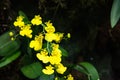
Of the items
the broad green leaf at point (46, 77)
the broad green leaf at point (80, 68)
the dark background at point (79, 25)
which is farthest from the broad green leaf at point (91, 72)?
the dark background at point (79, 25)

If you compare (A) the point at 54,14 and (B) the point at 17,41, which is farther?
(A) the point at 54,14

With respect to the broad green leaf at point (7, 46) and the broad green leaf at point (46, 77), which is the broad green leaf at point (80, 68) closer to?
the broad green leaf at point (46, 77)

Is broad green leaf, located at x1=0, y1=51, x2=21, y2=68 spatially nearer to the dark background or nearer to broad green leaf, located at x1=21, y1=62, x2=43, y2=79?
broad green leaf, located at x1=21, y1=62, x2=43, y2=79

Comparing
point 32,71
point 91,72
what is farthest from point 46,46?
point 91,72

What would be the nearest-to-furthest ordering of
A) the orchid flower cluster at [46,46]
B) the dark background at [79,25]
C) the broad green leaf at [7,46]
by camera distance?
the orchid flower cluster at [46,46] → the broad green leaf at [7,46] → the dark background at [79,25]

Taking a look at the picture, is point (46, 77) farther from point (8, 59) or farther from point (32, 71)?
point (8, 59)

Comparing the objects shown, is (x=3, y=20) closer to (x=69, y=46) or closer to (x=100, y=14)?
(x=69, y=46)

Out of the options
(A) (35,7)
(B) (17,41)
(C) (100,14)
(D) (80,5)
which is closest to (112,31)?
(C) (100,14)
